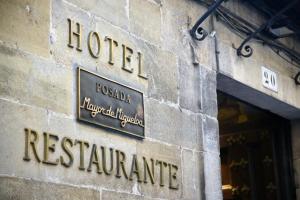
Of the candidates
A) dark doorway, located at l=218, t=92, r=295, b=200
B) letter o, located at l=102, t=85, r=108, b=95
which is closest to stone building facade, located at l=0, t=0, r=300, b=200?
letter o, located at l=102, t=85, r=108, b=95

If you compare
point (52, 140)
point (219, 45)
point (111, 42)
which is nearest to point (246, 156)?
point (219, 45)

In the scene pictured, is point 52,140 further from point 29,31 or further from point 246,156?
point 246,156

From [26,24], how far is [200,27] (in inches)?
86.5

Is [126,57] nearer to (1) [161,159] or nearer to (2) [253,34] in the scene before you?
(1) [161,159]

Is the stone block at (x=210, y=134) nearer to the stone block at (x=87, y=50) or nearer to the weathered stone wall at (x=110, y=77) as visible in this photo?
the weathered stone wall at (x=110, y=77)

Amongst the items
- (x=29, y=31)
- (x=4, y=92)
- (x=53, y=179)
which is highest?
(x=29, y=31)

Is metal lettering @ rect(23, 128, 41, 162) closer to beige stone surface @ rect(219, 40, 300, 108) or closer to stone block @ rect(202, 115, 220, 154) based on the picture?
stone block @ rect(202, 115, 220, 154)

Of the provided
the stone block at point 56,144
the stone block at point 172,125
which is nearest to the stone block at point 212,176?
the stone block at point 172,125

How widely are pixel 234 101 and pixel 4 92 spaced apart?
4048 millimetres

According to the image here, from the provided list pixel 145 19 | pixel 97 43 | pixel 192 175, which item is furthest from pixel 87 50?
pixel 192 175

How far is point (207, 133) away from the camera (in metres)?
6.36

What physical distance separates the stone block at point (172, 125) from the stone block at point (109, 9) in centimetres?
66

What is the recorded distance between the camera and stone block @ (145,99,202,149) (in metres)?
5.75

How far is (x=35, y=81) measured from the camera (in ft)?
15.4
